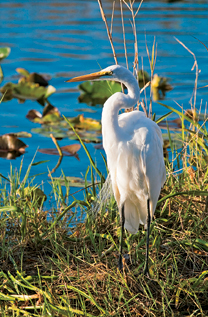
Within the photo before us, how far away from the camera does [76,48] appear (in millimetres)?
7316

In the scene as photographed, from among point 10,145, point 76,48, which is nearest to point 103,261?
point 10,145

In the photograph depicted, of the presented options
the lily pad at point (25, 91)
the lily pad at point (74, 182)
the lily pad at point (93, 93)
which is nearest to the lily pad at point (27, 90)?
the lily pad at point (25, 91)

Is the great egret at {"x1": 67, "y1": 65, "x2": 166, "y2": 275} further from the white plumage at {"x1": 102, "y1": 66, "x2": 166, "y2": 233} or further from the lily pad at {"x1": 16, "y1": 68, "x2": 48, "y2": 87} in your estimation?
the lily pad at {"x1": 16, "y1": 68, "x2": 48, "y2": 87}

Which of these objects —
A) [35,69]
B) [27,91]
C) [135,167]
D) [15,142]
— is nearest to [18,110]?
[27,91]

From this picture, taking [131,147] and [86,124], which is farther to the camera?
[86,124]

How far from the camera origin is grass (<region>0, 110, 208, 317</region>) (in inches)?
77.3

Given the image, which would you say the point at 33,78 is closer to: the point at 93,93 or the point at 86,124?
the point at 93,93

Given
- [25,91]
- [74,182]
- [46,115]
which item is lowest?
[74,182]

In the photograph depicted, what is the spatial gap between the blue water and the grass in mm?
1009

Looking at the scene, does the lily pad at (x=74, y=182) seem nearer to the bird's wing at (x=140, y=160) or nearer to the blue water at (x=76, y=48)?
the blue water at (x=76, y=48)

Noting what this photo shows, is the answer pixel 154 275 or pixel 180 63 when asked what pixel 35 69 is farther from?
pixel 154 275

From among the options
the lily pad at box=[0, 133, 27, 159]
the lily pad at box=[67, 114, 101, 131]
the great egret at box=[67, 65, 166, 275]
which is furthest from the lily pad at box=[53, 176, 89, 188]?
the great egret at box=[67, 65, 166, 275]

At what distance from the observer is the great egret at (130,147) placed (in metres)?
2.02

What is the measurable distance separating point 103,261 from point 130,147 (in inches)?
25.0
